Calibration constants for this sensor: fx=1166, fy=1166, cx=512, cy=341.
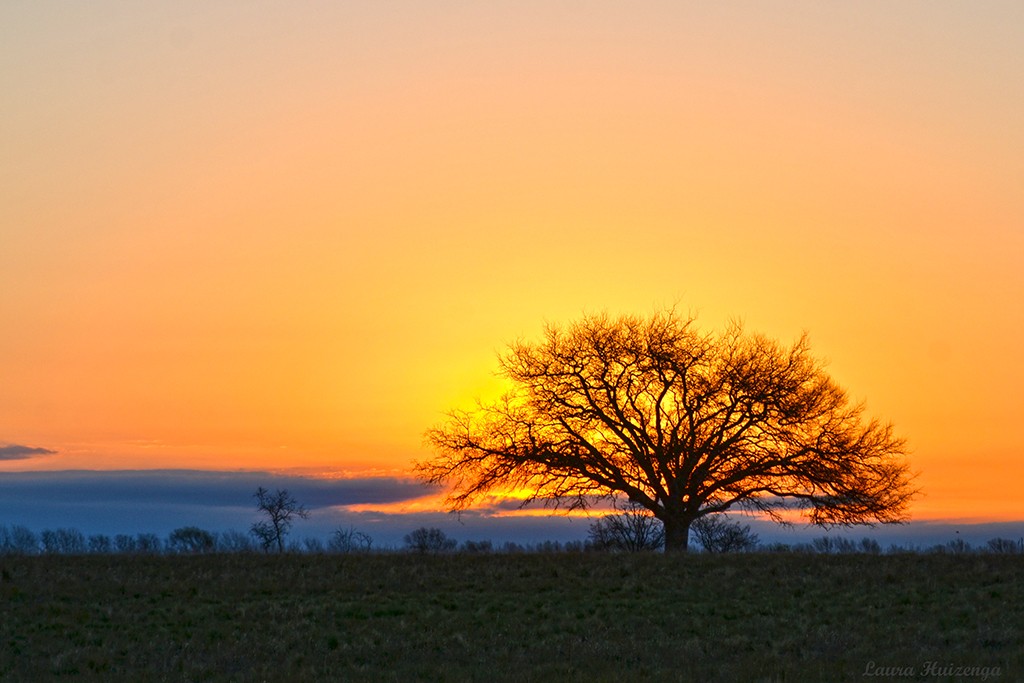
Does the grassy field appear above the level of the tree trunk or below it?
below

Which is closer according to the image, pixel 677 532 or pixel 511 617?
Result: pixel 511 617

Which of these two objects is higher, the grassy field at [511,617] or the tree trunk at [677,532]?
the tree trunk at [677,532]

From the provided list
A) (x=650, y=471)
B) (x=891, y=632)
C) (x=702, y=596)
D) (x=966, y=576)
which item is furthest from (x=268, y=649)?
(x=650, y=471)

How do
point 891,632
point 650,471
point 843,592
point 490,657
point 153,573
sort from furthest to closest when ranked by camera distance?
1. point 650,471
2. point 153,573
3. point 843,592
4. point 891,632
5. point 490,657

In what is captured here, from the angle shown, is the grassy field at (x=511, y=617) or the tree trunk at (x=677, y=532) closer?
the grassy field at (x=511, y=617)

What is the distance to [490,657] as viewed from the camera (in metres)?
22.2

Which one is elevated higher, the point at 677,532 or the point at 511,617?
the point at 677,532

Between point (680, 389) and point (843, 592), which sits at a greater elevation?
point (680, 389)

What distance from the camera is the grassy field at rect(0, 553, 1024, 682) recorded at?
21.0 meters

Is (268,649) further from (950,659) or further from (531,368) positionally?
(531,368)

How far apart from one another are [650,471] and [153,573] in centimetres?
1744

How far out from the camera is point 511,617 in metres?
26.3

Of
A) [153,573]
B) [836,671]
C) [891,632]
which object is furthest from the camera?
[153,573]

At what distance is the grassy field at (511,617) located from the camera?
21000 mm
